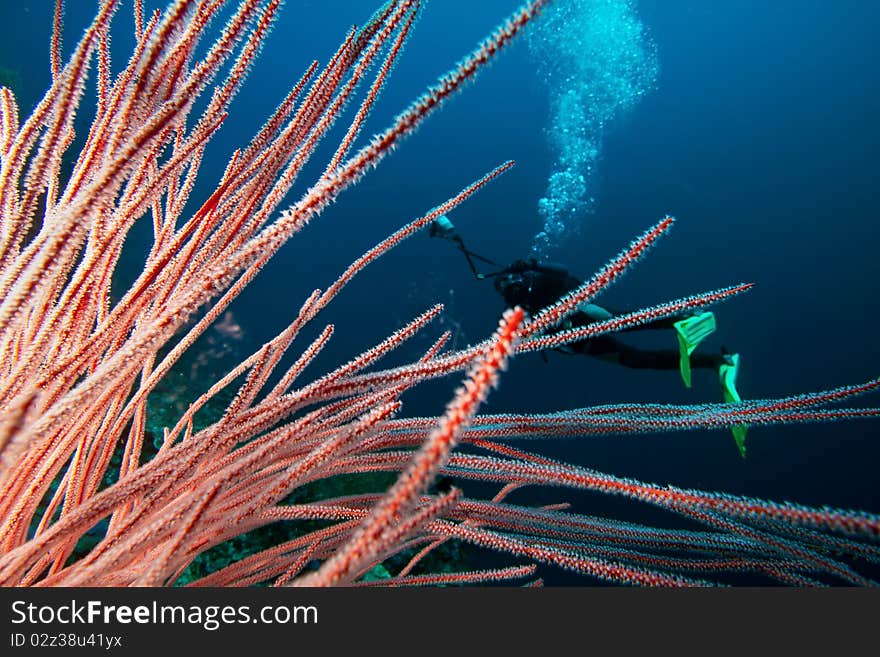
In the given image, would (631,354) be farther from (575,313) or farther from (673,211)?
(673,211)

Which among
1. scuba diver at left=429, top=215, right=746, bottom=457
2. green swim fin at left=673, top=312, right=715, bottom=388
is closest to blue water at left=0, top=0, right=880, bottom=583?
scuba diver at left=429, top=215, right=746, bottom=457

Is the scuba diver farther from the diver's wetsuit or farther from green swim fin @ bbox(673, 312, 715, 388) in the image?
green swim fin @ bbox(673, 312, 715, 388)

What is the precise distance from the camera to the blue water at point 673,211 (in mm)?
16094

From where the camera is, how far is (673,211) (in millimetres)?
22078

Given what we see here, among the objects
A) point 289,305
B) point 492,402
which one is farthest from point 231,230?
point 289,305

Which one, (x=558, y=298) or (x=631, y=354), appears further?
(x=631, y=354)

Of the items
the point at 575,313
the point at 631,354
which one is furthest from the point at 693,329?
the point at 631,354

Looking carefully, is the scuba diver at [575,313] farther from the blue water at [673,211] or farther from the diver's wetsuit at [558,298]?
the blue water at [673,211]

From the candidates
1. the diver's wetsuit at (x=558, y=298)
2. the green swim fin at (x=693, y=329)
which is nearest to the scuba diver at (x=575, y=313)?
the diver's wetsuit at (x=558, y=298)

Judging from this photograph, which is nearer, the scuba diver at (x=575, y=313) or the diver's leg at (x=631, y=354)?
the scuba diver at (x=575, y=313)

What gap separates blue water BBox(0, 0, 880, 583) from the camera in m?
16.1

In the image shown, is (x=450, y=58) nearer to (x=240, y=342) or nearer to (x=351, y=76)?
(x=240, y=342)

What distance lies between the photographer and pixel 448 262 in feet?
68.4

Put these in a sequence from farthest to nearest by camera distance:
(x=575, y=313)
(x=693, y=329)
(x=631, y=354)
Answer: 1. (x=631, y=354)
2. (x=575, y=313)
3. (x=693, y=329)
